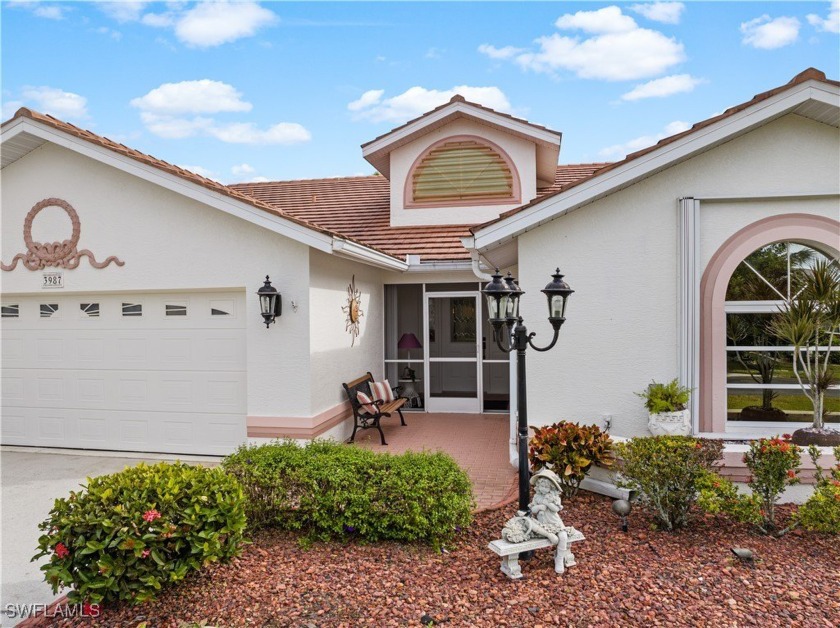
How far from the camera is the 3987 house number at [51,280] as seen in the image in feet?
28.6

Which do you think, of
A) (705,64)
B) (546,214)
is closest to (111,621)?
(546,214)

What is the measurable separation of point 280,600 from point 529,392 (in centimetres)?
424

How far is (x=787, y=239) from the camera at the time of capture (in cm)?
682

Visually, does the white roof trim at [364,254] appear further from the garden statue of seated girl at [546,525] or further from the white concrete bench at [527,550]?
the white concrete bench at [527,550]

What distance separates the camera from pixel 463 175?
12.3 m

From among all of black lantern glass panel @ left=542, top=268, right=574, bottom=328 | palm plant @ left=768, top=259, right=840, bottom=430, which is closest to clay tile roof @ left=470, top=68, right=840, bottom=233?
palm plant @ left=768, top=259, right=840, bottom=430

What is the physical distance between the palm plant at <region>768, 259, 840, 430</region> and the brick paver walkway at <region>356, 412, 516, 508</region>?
146 inches

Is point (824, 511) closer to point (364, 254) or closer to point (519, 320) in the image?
point (519, 320)

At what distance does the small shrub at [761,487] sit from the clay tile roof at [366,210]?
251 inches

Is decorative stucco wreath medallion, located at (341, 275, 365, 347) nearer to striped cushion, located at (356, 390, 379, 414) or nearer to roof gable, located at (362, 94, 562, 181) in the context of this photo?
striped cushion, located at (356, 390, 379, 414)

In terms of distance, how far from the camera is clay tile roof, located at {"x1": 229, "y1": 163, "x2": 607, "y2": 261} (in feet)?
37.5

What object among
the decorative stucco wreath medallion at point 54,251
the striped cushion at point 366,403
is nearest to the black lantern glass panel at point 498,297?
the striped cushion at point 366,403

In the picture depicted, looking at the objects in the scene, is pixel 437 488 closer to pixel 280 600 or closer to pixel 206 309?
pixel 280 600

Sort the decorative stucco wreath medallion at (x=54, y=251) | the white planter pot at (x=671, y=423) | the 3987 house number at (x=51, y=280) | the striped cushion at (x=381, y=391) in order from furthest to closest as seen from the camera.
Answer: the striped cushion at (x=381, y=391), the 3987 house number at (x=51, y=280), the decorative stucco wreath medallion at (x=54, y=251), the white planter pot at (x=671, y=423)
